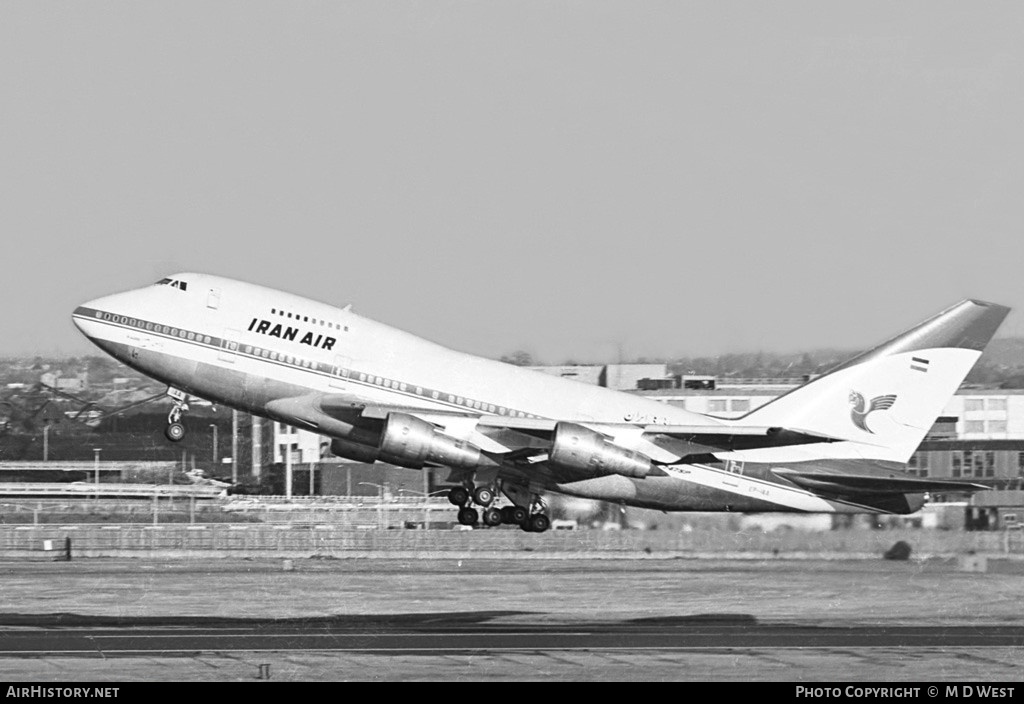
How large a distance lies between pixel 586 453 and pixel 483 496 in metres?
3.46

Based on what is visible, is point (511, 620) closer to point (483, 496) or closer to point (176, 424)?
point (483, 496)

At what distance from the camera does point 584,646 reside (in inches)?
1251

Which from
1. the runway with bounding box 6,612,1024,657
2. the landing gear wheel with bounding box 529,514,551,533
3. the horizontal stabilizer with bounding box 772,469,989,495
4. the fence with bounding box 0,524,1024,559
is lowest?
the runway with bounding box 6,612,1024,657

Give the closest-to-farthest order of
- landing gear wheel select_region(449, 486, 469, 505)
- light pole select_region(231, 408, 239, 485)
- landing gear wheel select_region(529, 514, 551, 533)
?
1. landing gear wheel select_region(449, 486, 469, 505)
2. landing gear wheel select_region(529, 514, 551, 533)
3. light pole select_region(231, 408, 239, 485)

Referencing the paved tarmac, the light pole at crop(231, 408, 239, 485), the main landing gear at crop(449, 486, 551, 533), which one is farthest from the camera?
the light pole at crop(231, 408, 239, 485)

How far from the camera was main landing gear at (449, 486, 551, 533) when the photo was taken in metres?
41.5

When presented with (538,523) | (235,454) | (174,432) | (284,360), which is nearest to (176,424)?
(174,432)

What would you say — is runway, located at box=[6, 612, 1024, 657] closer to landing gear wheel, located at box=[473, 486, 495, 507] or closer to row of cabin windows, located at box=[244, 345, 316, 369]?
landing gear wheel, located at box=[473, 486, 495, 507]

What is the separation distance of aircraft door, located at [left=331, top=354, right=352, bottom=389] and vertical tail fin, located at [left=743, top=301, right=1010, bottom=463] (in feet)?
39.6

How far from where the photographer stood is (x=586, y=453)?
4009 cm

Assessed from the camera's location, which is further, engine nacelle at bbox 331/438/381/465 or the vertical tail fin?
the vertical tail fin

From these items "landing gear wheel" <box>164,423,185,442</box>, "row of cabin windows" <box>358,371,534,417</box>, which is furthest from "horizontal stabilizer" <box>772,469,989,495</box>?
"landing gear wheel" <box>164,423,185,442</box>
